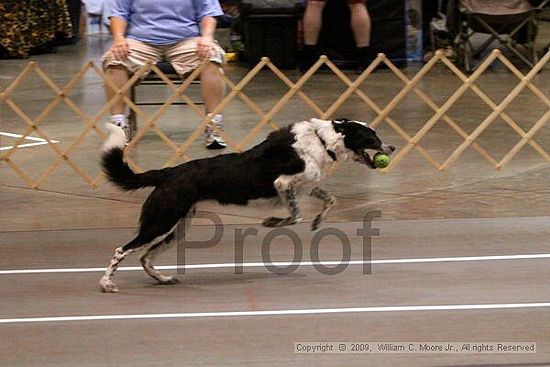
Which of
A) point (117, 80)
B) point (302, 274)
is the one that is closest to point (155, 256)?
point (302, 274)

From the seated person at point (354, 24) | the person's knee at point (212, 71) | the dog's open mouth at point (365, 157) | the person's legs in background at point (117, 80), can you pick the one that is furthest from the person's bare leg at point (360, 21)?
the dog's open mouth at point (365, 157)

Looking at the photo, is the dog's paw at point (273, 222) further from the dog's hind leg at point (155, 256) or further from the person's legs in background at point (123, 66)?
the person's legs in background at point (123, 66)

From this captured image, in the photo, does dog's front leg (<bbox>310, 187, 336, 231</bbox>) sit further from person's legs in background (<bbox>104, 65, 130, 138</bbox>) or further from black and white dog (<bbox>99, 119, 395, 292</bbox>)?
person's legs in background (<bbox>104, 65, 130, 138</bbox>)

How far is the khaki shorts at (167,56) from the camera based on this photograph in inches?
312

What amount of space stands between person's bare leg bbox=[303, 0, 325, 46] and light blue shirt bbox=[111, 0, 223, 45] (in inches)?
130

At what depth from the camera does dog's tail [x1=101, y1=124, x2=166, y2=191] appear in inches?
206

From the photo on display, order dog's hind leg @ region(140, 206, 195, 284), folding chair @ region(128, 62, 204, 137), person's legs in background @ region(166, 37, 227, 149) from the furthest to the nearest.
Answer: folding chair @ region(128, 62, 204, 137), person's legs in background @ region(166, 37, 227, 149), dog's hind leg @ region(140, 206, 195, 284)

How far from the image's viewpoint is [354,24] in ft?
36.5

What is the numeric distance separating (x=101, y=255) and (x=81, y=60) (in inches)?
297

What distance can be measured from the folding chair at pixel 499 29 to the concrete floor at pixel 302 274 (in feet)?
8.67

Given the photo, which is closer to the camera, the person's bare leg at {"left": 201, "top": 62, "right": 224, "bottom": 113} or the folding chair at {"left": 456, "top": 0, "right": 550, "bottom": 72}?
the person's bare leg at {"left": 201, "top": 62, "right": 224, "bottom": 113}

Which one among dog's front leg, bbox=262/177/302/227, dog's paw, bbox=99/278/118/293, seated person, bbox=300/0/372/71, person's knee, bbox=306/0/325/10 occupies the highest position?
dog's front leg, bbox=262/177/302/227

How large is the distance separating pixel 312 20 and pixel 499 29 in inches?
79.2

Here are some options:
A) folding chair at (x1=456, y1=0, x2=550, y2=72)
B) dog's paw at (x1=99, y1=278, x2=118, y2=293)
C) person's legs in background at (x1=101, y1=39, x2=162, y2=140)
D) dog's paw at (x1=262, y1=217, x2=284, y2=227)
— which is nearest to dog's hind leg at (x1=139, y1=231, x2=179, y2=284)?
dog's paw at (x1=99, y1=278, x2=118, y2=293)
